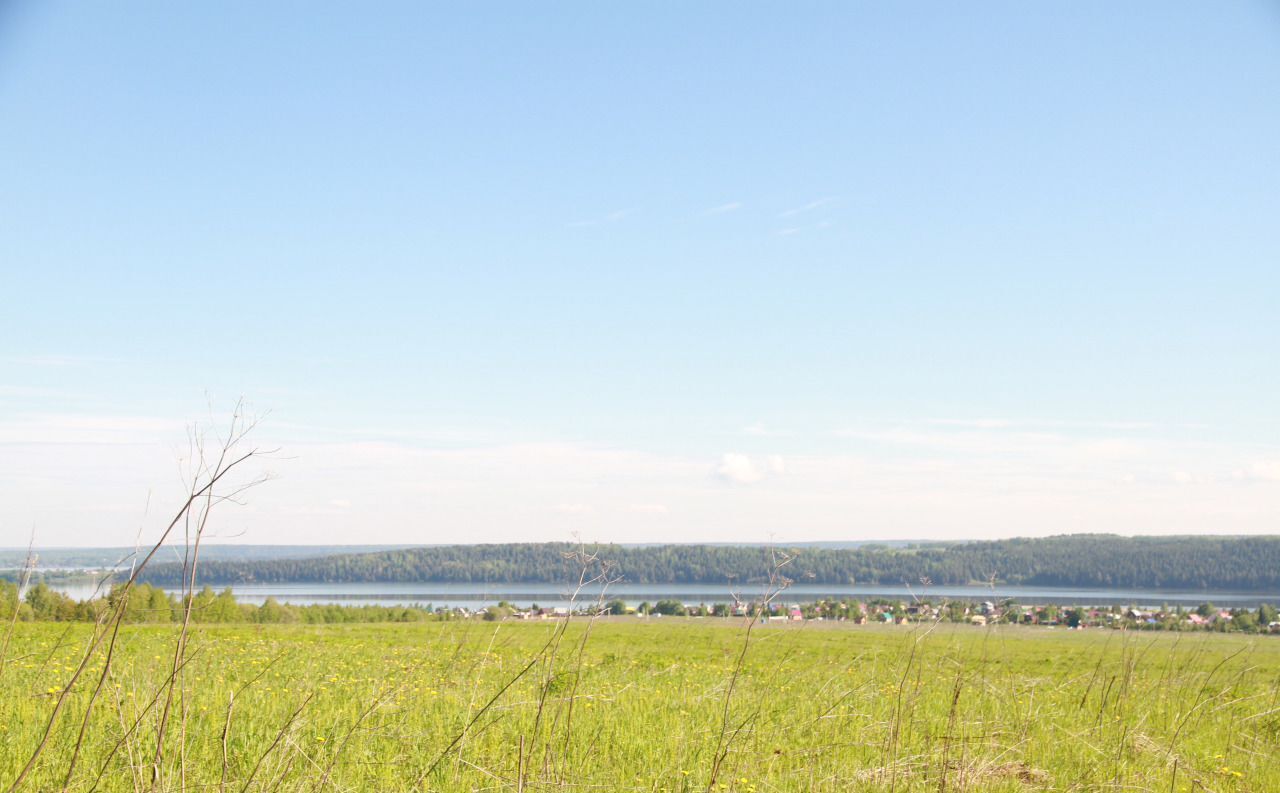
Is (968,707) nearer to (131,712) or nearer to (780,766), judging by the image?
(780,766)

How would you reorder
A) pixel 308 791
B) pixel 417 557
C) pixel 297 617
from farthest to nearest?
pixel 417 557 → pixel 297 617 → pixel 308 791

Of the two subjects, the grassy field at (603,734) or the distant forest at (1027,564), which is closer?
the grassy field at (603,734)

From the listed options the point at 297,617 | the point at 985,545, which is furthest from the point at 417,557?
the point at 985,545

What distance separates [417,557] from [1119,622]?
372 ft

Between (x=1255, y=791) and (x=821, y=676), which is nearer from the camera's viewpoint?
(x=1255, y=791)

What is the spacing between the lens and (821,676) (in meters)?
10.5

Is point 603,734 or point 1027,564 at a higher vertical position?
point 603,734

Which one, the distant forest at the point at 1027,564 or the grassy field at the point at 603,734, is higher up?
the grassy field at the point at 603,734

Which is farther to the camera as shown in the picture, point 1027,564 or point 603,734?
point 1027,564

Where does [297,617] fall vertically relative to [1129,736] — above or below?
below

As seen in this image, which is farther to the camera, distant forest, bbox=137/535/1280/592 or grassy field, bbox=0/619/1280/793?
distant forest, bbox=137/535/1280/592

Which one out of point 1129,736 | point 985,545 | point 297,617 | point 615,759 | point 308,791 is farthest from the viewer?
point 985,545

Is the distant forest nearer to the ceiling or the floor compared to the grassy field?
nearer to the floor

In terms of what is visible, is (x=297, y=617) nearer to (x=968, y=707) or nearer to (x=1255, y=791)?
(x=968, y=707)
